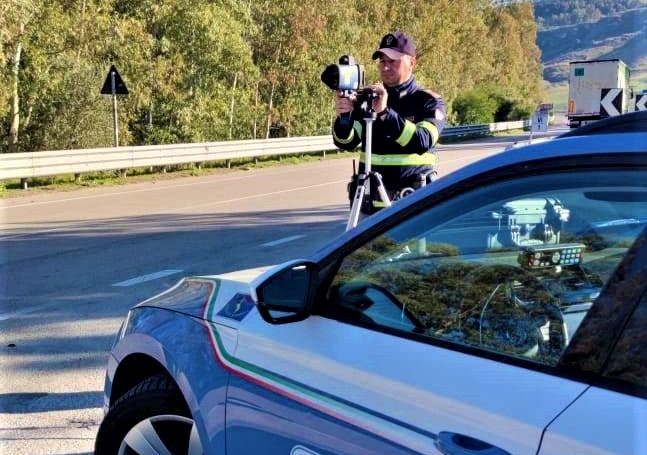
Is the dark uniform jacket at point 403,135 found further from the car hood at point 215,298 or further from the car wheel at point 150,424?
the car wheel at point 150,424

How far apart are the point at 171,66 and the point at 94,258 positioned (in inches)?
666

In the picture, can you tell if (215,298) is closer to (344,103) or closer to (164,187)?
(344,103)

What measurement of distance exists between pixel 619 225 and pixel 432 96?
292 centimetres

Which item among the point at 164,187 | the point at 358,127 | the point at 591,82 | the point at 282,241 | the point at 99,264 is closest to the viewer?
the point at 358,127

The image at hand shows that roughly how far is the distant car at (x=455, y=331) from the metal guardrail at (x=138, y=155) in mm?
14130

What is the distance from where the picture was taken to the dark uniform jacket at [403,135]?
170 inches

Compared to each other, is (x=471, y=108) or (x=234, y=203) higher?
(x=471, y=108)

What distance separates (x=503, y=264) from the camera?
205 cm

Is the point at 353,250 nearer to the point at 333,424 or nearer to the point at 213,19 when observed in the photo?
the point at 333,424

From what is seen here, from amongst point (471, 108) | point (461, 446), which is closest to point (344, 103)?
point (461, 446)

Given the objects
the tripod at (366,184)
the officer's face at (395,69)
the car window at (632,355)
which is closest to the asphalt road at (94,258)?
the car window at (632,355)

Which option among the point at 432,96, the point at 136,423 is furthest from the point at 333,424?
the point at 432,96

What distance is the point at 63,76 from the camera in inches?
800

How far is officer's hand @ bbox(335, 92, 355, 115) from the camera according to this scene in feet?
13.9
